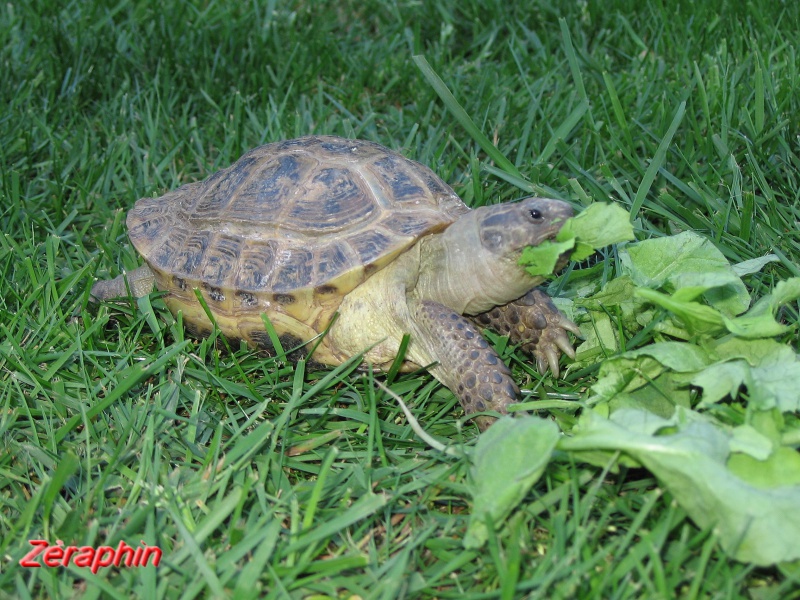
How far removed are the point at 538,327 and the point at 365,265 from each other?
2.31ft

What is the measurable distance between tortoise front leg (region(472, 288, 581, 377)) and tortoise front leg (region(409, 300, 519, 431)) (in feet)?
0.97

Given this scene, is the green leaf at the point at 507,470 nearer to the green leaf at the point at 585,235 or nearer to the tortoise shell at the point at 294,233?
the green leaf at the point at 585,235

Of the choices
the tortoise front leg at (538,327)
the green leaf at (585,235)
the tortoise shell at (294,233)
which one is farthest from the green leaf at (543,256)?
the tortoise shell at (294,233)

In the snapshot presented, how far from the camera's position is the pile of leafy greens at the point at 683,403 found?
1980 mm

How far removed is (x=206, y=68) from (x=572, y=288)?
2993 millimetres

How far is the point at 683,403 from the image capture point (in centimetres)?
256

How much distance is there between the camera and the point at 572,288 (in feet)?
11.2

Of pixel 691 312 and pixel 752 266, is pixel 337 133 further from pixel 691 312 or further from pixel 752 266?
pixel 691 312

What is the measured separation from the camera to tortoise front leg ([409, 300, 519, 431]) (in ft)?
8.91

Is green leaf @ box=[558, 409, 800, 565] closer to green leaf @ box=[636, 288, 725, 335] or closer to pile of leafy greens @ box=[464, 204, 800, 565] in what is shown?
pile of leafy greens @ box=[464, 204, 800, 565]

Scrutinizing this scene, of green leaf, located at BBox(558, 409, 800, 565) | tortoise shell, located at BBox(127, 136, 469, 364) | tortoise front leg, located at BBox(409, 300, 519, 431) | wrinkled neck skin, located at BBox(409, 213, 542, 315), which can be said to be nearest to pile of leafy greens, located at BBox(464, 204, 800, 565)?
green leaf, located at BBox(558, 409, 800, 565)

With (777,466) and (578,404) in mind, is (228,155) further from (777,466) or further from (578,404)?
(777,466)

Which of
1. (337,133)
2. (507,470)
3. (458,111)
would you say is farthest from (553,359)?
(337,133)

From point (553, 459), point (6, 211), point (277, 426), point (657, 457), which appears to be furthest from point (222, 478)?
point (6, 211)
